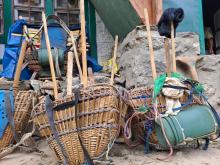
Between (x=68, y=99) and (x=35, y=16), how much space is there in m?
3.79

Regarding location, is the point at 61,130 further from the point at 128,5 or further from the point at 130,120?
the point at 128,5

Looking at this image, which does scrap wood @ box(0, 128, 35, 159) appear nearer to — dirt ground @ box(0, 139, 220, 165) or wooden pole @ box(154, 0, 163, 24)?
dirt ground @ box(0, 139, 220, 165)

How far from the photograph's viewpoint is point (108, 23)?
616 centimetres

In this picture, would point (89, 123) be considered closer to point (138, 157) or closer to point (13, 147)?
point (138, 157)

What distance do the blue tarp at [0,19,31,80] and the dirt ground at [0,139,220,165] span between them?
168 cm

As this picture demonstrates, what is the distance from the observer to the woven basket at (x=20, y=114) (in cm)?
376

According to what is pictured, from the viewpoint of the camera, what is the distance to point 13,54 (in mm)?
5223

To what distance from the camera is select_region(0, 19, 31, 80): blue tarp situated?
514cm

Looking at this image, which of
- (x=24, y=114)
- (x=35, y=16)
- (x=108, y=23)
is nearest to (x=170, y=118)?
(x=24, y=114)

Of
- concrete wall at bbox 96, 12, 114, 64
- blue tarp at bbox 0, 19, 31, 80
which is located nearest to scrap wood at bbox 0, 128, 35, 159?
blue tarp at bbox 0, 19, 31, 80

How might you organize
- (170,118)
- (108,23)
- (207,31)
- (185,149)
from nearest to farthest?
(170,118) < (185,149) < (108,23) < (207,31)

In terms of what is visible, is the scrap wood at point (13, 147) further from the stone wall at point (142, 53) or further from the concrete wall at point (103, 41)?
the concrete wall at point (103, 41)

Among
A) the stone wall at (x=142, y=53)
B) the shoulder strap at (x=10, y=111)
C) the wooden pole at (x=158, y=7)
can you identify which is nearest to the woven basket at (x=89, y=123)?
the shoulder strap at (x=10, y=111)

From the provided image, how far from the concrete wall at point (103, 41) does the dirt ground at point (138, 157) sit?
281 cm
